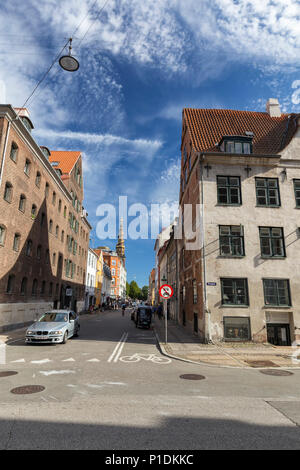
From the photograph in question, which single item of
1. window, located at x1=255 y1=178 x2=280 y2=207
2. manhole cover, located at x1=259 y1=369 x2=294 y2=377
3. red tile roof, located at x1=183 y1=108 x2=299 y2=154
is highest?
red tile roof, located at x1=183 y1=108 x2=299 y2=154

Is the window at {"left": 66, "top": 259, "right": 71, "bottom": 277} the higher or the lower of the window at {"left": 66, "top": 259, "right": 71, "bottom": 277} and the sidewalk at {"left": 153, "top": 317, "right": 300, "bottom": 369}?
the higher

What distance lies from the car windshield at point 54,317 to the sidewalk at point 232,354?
572 cm

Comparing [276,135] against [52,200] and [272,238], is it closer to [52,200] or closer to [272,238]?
[272,238]

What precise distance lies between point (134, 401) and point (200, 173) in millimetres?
14135

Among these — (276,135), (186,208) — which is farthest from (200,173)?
(276,135)

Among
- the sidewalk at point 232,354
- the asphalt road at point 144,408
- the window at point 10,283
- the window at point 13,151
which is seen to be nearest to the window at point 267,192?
the sidewalk at point 232,354

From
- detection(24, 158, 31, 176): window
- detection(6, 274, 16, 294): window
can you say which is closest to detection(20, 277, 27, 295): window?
detection(6, 274, 16, 294): window

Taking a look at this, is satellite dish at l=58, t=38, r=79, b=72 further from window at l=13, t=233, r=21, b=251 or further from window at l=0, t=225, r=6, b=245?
window at l=13, t=233, r=21, b=251

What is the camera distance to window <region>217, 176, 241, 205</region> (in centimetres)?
1738

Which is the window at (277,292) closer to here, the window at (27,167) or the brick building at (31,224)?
the brick building at (31,224)

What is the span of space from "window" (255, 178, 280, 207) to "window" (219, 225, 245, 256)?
2.31 meters

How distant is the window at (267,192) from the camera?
57.1 feet

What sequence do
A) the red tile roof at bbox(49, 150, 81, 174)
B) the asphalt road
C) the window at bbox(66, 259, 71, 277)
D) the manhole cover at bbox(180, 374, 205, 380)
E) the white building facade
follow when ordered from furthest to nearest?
the white building facade < the window at bbox(66, 259, 71, 277) < the red tile roof at bbox(49, 150, 81, 174) < the manhole cover at bbox(180, 374, 205, 380) < the asphalt road

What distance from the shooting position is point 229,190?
17531 mm
